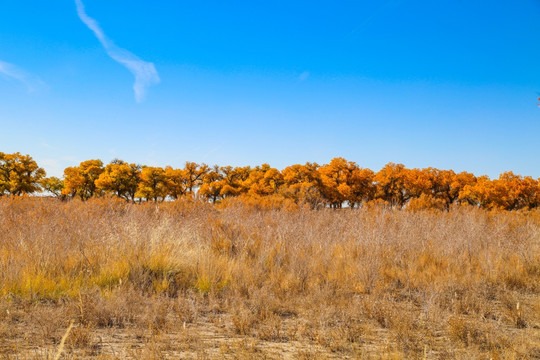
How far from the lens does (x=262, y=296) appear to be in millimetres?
4633

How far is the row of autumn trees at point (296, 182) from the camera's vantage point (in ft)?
153

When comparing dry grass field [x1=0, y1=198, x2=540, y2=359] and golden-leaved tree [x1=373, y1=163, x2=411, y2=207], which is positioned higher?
golden-leaved tree [x1=373, y1=163, x2=411, y2=207]

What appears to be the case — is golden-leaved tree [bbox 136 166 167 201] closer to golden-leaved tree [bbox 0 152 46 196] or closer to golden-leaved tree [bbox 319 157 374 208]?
golden-leaved tree [bbox 0 152 46 196]

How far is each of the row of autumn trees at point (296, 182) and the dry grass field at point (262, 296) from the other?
35.0 metres

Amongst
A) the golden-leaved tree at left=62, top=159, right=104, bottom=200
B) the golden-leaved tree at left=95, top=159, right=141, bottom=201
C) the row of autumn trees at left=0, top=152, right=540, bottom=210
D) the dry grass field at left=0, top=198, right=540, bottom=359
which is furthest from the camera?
the golden-leaved tree at left=62, top=159, right=104, bottom=200

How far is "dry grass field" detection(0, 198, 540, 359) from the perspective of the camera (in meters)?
3.48

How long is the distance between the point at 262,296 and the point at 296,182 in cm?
4237

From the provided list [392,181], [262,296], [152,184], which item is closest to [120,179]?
[152,184]

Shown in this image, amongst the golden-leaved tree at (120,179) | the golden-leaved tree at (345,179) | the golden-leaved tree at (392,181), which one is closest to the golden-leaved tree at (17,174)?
the golden-leaved tree at (120,179)

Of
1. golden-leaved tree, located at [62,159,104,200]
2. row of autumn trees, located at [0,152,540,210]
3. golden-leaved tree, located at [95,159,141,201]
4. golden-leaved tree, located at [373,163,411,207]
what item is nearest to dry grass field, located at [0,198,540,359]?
row of autumn trees, located at [0,152,540,210]

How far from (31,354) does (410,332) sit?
381 cm

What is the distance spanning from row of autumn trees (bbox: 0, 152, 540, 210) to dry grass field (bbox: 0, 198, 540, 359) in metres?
35.0

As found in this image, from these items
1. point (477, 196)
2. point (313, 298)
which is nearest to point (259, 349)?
point (313, 298)

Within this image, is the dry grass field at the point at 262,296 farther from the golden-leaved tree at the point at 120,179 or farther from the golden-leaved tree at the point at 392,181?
the golden-leaved tree at the point at 120,179
